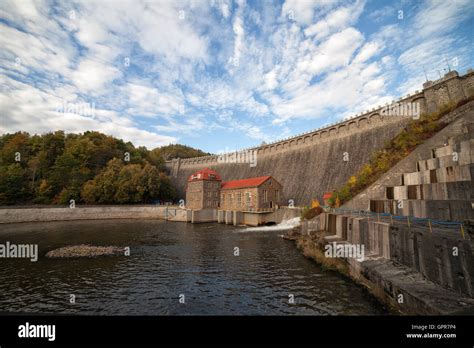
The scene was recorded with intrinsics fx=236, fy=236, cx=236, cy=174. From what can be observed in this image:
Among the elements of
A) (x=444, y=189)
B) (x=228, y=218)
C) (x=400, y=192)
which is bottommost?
(x=228, y=218)

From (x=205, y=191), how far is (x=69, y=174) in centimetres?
3922

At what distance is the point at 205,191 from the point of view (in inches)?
2045

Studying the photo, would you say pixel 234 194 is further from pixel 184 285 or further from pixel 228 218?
pixel 184 285

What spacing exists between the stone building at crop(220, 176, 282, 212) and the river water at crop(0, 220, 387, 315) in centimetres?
2061

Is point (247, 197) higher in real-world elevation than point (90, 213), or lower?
higher

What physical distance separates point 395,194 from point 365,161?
22.2 m

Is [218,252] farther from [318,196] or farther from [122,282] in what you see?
[318,196]

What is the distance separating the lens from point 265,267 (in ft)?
55.2

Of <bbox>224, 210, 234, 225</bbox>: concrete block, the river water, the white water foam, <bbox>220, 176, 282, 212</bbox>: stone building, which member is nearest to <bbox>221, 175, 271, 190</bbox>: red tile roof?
<bbox>220, 176, 282, 212</bbox>: stone building

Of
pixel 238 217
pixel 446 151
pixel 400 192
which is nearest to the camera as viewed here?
pixel 446 151

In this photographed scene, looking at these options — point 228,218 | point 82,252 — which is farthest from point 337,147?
point 82,252

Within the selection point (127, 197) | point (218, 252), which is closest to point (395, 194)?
point (218, 252)

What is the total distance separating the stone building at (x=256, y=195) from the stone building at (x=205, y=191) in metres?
5.03

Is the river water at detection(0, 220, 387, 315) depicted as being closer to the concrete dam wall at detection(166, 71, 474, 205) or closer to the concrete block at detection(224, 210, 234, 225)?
the concrete block at detection(224, 210, 234, 225)
